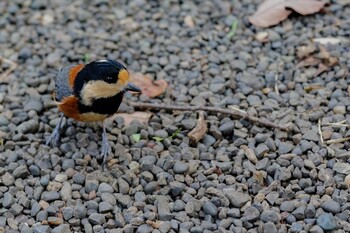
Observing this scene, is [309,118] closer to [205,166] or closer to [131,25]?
[205,166]

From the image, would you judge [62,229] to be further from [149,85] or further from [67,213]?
[149,85]

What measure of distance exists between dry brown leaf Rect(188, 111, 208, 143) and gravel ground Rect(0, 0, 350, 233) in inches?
1.5

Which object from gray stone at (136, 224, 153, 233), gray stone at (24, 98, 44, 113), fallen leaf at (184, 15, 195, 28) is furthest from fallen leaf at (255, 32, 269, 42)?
gray stone at (136, 224, 153, 233)

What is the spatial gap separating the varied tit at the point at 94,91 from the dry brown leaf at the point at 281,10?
163 centimetres

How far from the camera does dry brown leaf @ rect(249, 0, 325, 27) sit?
17.9 feet

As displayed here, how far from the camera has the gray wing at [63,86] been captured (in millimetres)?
4379

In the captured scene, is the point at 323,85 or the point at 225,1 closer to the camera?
the point at 323,85

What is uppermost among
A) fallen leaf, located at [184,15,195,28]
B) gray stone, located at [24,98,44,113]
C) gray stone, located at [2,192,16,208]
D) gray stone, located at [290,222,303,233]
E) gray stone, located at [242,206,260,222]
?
fallen leaf, located at [184,15,195,28]

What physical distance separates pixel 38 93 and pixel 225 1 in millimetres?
1823

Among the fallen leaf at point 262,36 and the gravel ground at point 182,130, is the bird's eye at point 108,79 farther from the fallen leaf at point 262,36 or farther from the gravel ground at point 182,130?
the fallen leaf at point 262,36

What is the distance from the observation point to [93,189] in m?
4.07

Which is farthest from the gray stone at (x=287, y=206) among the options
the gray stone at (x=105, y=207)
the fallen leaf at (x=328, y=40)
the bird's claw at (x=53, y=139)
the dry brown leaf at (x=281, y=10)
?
the dry brown leaf at (x=281, y=10)

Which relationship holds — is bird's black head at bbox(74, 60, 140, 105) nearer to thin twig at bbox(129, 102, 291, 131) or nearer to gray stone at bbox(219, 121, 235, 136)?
thin twig at bbox(129, 102, 291, 131)

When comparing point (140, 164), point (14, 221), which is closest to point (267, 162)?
point (140, 164)
